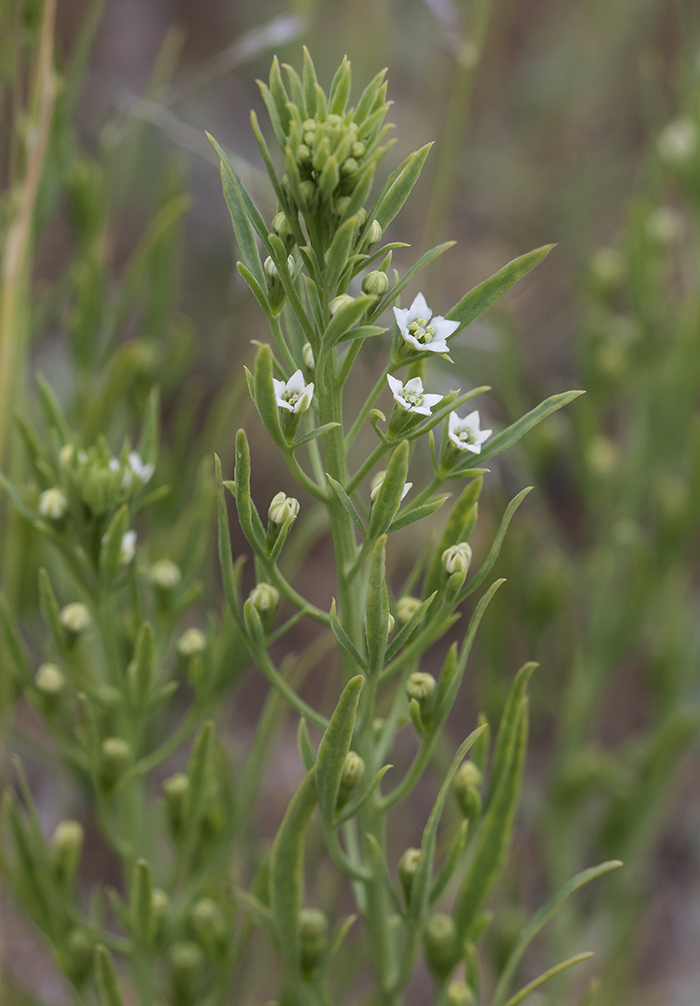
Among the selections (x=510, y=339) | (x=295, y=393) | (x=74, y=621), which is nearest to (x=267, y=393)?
(x=295, y=393)

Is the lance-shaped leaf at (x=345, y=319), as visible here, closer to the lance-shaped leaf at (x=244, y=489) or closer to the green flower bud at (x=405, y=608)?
the lance-shaped leaf at (x=244, y=489)

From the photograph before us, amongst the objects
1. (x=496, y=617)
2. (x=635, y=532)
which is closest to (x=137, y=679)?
(x=496, y=617)

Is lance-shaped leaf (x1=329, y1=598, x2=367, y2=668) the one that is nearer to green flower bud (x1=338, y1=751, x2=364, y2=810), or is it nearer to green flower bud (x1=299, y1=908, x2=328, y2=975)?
green flower bud (x1=338, y1=751, x2=364, y2=810)

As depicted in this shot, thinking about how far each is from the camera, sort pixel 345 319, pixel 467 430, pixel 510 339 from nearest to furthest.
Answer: pixel 345 319, pixel 467 430, pixel 510 339

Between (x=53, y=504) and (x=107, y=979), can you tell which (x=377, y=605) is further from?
(x=107, y=979)

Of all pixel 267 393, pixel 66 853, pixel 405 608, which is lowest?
pixel 66 853

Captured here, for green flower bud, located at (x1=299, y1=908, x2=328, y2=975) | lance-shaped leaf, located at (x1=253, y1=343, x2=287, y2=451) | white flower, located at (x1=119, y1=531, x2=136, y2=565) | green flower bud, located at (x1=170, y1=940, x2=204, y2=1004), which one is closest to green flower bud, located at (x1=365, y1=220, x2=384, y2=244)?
lance-shaped leaf, located at (x1=253, y1=343, x2=287, y2=451)

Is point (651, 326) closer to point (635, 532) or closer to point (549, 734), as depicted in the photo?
point (635, 532)
